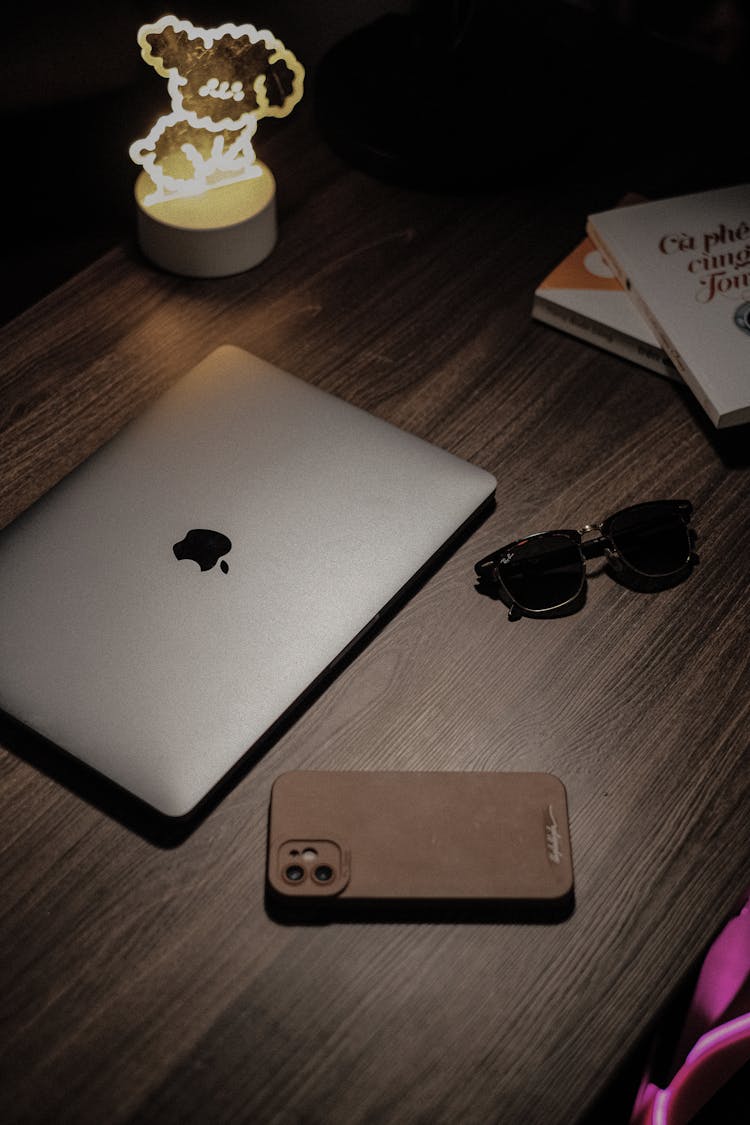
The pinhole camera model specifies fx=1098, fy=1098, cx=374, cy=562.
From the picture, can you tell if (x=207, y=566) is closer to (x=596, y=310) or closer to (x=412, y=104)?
(x=596, y=310)

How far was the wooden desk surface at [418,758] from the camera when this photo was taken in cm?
73

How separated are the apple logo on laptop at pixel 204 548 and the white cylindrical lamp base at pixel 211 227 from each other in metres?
0.40

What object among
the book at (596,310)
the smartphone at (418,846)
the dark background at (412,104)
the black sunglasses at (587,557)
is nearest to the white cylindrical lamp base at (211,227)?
the dark background at (412,104)

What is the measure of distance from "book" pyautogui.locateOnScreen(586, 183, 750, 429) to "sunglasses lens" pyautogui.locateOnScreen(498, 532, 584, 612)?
23 centimetres

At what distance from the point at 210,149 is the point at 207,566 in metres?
0.49

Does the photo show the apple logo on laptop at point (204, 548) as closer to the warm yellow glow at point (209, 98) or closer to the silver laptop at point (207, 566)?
the silver laptop at point (207, 566)

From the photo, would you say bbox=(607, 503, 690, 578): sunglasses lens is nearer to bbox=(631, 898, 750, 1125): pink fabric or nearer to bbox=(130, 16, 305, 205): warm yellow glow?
bbox=(631, 898, 750, 1125): pink fabric

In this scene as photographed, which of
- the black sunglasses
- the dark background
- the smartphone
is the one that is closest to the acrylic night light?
the dark background

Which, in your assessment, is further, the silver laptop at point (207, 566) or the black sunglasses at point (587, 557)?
the black sunglasses at point (587, 557)

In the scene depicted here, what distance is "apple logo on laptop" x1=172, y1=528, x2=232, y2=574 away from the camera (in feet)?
2.94

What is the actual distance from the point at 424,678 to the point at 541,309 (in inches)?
18.0

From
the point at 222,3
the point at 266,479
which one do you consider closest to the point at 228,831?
the point at 266,479

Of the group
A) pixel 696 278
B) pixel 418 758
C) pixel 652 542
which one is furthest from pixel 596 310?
pixel 418 758

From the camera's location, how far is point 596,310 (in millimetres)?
1124
